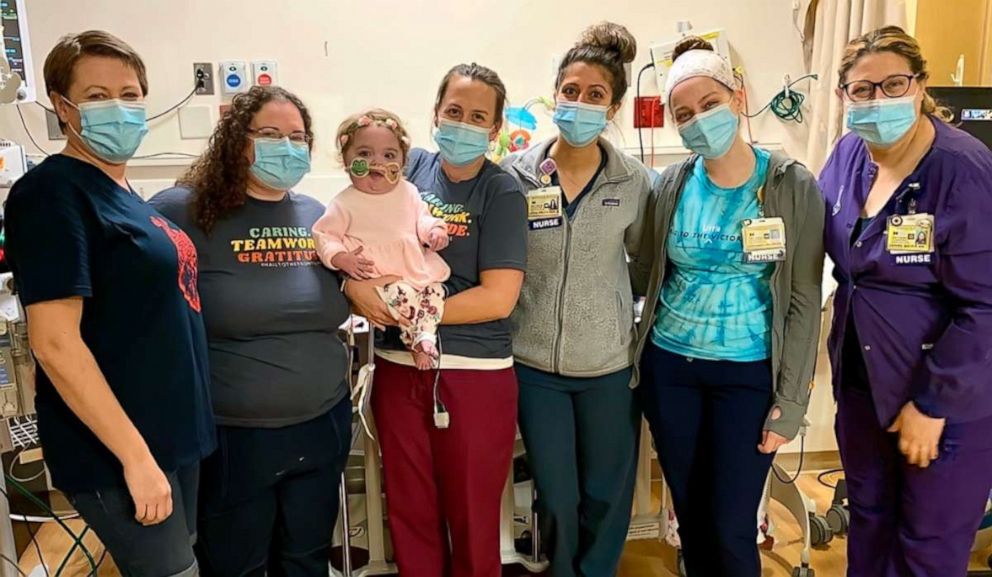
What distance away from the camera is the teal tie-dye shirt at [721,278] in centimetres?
169

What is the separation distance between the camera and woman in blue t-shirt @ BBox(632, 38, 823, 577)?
168 centimetres

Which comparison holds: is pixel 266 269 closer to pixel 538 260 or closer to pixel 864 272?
pixel 538 260

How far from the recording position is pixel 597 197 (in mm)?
1802

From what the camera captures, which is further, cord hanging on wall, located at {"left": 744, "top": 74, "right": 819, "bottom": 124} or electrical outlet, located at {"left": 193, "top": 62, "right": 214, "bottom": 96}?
cord hanging on wall, located at {"left": 744, "top": 74, "right": 819, "bottom": 124}

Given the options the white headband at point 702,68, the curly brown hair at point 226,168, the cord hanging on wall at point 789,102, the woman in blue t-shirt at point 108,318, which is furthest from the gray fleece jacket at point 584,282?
the cord hanging on wall at point 789,102

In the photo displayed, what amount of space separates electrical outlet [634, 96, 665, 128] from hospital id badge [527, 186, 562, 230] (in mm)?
1462

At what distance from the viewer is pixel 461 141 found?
1.70 m

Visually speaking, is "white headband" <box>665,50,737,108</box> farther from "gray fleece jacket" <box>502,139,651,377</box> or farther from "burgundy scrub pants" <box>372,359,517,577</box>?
"burgundy scrub pants" <box>372,359,517,577</box>

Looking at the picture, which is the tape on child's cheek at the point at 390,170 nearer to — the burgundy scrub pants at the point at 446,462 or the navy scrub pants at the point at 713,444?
the burgundy scrub pants at the point at 446,462

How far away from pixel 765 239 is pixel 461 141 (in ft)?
2.39

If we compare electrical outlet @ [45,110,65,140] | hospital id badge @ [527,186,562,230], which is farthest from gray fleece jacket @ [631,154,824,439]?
electrical outlet @ [45,110,65,140]

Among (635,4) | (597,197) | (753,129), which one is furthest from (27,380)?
(753,129)

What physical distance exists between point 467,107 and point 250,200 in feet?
1.76

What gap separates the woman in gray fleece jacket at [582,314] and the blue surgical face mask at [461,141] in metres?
0.15
